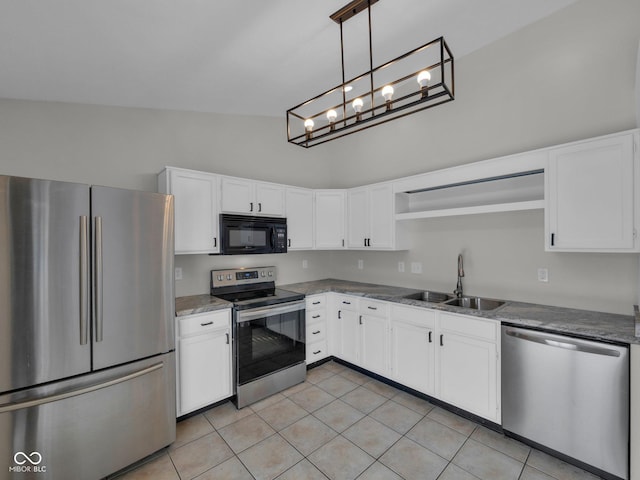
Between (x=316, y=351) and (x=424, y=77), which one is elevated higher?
(x=424, y=77)

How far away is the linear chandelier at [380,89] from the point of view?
1601mm

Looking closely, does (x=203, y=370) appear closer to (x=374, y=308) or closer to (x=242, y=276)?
(x=242, y=276)

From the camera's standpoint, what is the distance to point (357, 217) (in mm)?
3744

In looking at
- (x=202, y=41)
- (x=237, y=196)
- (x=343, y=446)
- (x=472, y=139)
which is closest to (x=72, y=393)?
(x=343, y=446)

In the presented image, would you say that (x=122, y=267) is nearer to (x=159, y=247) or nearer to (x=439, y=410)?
(x=159, y=247)

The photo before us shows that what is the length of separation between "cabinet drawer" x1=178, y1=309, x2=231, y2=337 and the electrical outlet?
2815 mm

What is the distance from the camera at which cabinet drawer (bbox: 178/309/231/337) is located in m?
2.45

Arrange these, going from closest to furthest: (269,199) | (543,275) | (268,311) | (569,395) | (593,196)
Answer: (569,395) < (593,196) < (543,275) < (268,311) < (269,199)

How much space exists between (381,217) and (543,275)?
1641 mm

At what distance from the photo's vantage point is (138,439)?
197 cm

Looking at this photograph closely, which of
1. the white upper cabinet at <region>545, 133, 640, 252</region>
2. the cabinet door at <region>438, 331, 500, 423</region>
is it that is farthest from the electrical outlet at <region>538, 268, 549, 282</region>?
the cabinet door at <region>438, 331, 500, 423</region>

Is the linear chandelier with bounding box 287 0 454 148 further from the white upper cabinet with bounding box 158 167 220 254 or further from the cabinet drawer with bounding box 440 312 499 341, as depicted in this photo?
the cabinet drawer with bounding box 440 312 499 341

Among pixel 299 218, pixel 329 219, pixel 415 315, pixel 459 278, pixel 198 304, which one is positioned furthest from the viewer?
pixel 329 219

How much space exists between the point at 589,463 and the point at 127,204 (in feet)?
11.4
